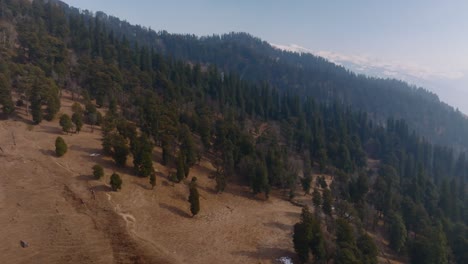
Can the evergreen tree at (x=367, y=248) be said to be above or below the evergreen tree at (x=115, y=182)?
below

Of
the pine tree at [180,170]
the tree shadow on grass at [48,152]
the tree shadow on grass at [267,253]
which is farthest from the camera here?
the pine tree at [180,170]

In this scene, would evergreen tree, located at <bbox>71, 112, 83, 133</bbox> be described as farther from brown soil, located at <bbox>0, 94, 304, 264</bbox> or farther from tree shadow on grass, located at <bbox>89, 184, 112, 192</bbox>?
tree shadow on grass, located at <bbox>89, 184, 112, 192</bbox>

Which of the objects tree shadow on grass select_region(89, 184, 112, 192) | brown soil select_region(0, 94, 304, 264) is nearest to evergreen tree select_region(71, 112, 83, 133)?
brown soil select_region(0, 94, 304, 264)

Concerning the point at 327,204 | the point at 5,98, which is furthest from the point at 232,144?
the point at 5,98

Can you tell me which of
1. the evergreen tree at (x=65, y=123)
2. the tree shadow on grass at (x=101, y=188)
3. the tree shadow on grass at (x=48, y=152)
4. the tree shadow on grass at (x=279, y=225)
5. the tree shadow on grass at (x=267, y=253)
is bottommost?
the tree shadow on grass at (x=267, y=253)

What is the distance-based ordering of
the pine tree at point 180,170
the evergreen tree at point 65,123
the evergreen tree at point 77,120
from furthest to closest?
the evergreen tree at point 77,120 < the evergreen tree at point 65,123 < the pine tree at point 180,170

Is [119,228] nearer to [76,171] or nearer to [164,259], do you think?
[164,259]

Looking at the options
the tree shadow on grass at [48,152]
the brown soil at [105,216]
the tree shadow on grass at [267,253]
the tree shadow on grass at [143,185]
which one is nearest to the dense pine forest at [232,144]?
the tree shadow on grass at [143,185]

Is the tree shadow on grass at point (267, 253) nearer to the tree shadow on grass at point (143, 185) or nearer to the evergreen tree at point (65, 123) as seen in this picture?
the tree shadow on grass at point (143, 185)
